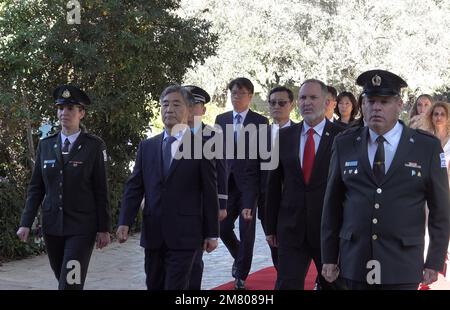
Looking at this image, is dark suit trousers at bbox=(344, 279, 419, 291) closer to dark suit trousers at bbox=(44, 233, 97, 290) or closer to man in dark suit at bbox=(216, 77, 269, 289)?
dark suit trousers at bbox=(44, 233, 97, 290)

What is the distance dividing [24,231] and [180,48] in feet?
17.4

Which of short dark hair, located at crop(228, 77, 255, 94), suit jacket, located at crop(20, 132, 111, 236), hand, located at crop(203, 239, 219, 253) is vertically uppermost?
short dark hair, located at crop(228, 77, 255, 94)

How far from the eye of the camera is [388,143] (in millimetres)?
5039

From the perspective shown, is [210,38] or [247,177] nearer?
[247,177]

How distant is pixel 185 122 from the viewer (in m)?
6.37

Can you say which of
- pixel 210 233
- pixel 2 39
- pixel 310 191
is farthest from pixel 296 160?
pixel 2 39

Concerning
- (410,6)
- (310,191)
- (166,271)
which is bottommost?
(166,271)

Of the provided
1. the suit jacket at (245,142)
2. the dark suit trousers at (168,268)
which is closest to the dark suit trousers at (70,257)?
the dark suit trousers at (168,268)

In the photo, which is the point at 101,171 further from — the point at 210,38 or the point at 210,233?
the point at 210,38

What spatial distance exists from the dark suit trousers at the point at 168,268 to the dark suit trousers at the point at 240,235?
8.78 ft

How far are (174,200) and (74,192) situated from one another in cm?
99

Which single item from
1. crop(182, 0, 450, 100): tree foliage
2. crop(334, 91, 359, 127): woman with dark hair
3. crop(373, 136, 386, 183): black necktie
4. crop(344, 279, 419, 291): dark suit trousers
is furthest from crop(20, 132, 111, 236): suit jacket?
crop(182, 0, 450, 100): tree foliage

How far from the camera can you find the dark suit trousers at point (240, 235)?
890 cm

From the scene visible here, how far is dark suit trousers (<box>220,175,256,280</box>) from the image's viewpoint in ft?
29.2
